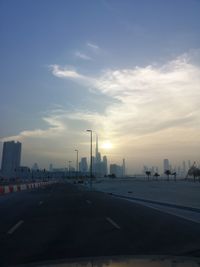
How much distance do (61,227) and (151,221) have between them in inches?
149

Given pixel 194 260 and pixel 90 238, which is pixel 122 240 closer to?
pixel 90 238

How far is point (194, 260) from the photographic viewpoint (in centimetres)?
722

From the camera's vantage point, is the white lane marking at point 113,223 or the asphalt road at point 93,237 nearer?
the asphalt road at point 93,237

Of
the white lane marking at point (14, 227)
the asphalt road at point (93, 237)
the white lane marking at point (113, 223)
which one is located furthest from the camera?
the white lane marking at point (113, 223)

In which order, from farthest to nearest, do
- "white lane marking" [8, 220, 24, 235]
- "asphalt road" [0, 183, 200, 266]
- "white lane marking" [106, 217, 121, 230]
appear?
"white lane marking" [106, 217, 121, 230] → "white lane marking" [8, 220, 24, 235] → "asphalt road" [0, 183, 200, 266]

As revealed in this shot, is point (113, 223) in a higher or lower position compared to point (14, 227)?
higher

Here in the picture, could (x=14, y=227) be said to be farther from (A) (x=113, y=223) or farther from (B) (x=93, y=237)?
(B) (x=93, y=237)

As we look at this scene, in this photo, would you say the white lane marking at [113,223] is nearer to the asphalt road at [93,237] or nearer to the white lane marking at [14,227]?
the asphalt road at [93,237]

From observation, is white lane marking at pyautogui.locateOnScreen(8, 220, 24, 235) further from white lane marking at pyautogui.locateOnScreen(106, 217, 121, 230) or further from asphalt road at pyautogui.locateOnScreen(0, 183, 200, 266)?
white lane marking at pyautogui.locateOnScreen(106, 217, 121, 230)

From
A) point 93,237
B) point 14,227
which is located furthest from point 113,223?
point 14,227

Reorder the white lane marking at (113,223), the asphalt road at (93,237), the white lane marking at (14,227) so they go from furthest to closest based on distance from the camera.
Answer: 1. the white lane marking at (113,223)
2. the white lane marking at (14,227)
3. the asphalt road at (93,237)

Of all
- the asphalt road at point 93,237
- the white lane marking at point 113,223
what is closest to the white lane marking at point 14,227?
the asphalt road at point 93,237

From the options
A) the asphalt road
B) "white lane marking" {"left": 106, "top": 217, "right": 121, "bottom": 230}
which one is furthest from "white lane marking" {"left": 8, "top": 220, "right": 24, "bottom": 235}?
"white lane marking" {"left": 106, "top": 217, "right": 121, "bottom": 230}

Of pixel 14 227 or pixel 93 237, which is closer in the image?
pixel 93 237
